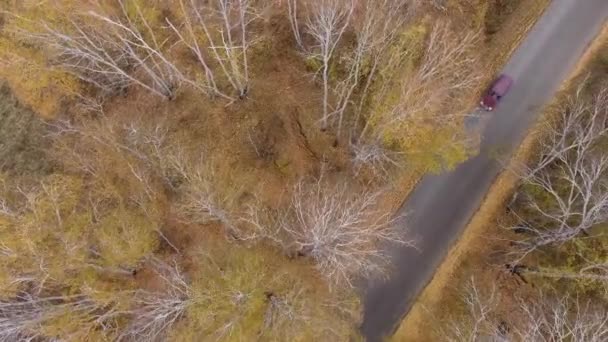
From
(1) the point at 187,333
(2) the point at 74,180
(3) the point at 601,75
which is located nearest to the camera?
(1) the point at 187,333

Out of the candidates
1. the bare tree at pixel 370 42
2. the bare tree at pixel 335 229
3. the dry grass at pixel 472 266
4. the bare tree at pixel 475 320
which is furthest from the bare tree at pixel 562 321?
the bare tree at pixel 370 42

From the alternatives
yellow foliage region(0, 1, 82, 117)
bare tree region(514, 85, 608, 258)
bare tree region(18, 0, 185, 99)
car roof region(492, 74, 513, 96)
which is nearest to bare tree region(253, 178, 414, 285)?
bare tree region(514, 85, 608, 258)

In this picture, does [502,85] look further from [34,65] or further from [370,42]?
[34,65]

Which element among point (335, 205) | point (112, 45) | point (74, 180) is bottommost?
point (74, 180)

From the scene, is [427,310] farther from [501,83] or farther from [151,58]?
[151,58]

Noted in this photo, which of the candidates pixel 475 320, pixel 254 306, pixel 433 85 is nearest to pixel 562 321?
pixel 475 320

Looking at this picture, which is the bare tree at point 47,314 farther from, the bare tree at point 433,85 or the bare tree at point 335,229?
the bare tree at point 433,85

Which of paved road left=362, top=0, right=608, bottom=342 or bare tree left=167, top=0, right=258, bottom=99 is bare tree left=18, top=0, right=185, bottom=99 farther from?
paved road left=362, top=0, right=608, bottom=342

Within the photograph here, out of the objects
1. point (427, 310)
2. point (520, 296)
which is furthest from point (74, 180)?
point (520, 296)
